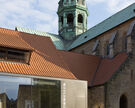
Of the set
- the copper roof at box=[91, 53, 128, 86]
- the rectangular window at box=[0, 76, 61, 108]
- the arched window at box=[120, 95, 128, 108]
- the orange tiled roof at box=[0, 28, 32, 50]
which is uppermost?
the orange tiled roof at box=[0, 28, 32, 50]

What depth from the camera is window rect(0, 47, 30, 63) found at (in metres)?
16.9

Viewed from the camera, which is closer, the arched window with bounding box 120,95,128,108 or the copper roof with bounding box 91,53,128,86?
the arched window with bounding box 120,95,128,108

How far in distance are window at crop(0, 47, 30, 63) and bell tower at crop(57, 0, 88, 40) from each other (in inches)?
928

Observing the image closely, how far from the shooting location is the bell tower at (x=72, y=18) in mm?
41156

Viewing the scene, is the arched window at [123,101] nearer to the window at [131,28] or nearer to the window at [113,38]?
the window at [131,28]

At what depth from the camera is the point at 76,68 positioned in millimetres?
25453

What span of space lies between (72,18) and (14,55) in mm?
26634

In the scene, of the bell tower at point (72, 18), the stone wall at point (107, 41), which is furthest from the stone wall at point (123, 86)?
the bell tower at point (72, 18)

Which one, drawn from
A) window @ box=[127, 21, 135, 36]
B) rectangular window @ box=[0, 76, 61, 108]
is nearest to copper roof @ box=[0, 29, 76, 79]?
rectangular window @ box=[0, 76, 61, 108]

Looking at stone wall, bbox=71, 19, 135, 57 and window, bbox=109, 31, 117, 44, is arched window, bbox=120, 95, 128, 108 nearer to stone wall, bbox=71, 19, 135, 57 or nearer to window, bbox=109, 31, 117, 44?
stone wall, bbox=71, 19, 135, 57

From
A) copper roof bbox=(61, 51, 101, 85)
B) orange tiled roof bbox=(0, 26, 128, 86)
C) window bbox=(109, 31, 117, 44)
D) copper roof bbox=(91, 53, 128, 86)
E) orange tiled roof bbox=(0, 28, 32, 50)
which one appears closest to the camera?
orange tiled roof bbox=(0, 26, 128, 86)

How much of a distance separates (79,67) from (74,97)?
27.1ft

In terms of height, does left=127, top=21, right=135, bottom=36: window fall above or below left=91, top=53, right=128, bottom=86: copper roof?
A: above

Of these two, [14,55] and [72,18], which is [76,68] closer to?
[14,55]
